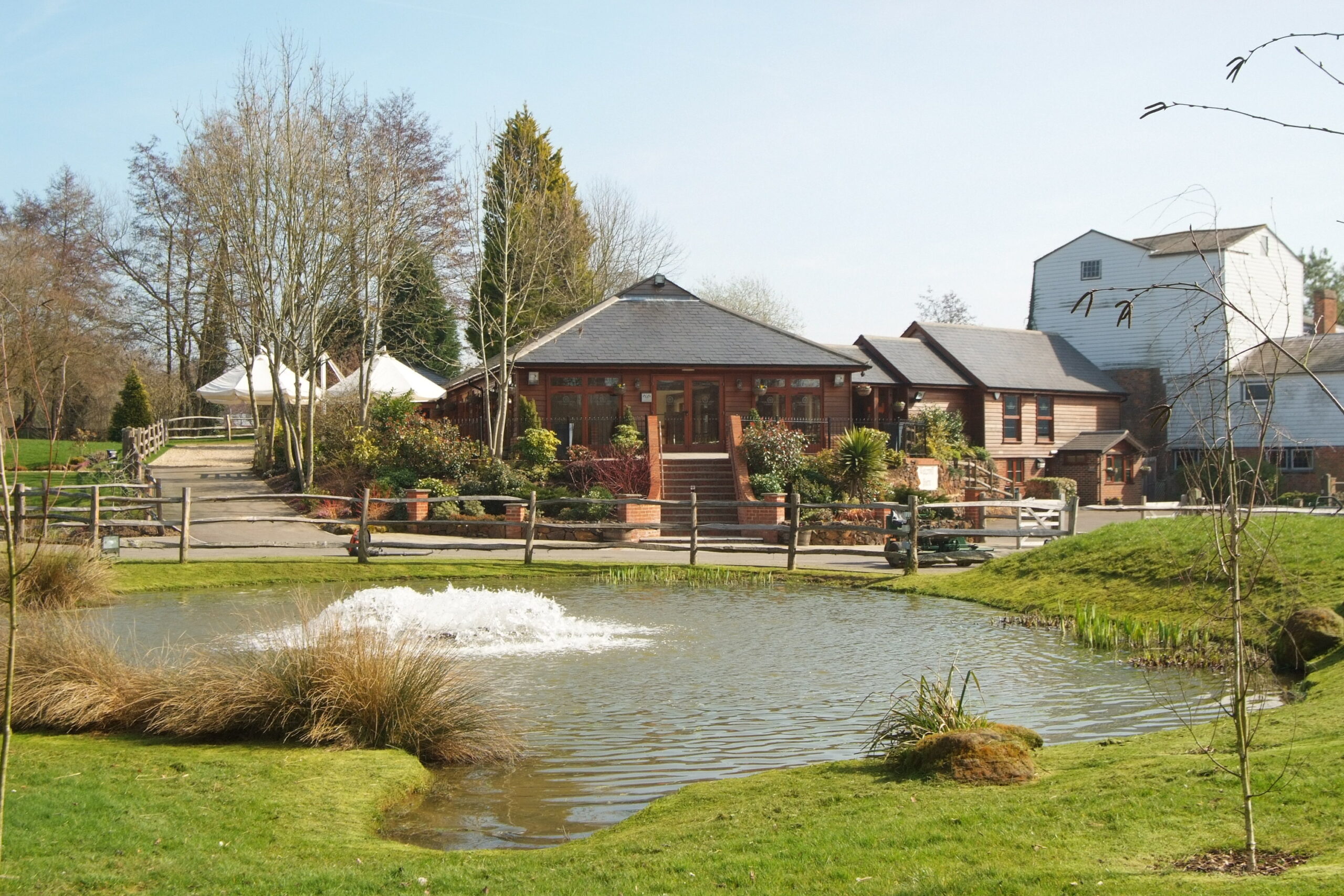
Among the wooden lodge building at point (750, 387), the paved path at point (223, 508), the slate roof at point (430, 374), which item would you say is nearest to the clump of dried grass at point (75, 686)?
the paved path at point (223, 508)

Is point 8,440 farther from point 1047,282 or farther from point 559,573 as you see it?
point 1047,282

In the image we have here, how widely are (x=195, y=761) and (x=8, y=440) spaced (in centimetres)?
3995

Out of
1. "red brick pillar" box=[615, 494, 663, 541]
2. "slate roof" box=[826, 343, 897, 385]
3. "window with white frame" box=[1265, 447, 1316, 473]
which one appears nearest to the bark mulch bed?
"red brick pillar" box=[615, 494, 663, 541]

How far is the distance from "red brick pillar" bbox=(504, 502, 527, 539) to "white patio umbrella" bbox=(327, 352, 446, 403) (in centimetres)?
1054

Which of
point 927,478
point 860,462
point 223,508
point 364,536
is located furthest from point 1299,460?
point 223,508

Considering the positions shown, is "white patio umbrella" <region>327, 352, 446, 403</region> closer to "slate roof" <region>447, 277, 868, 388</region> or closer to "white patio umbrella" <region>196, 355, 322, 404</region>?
"white patio umbrella" <region>196, 355, 322, 404</region>

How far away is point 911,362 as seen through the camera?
3944 centimetres

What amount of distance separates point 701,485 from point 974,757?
2271 centimetres

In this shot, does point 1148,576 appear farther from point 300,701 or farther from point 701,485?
point 701,485

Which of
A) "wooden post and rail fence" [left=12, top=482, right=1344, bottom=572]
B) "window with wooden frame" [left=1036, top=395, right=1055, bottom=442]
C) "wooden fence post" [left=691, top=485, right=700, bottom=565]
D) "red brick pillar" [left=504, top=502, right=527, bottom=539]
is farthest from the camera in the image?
"window with wooden frame" [left=1036, top=395, right=1055, bottom=442]

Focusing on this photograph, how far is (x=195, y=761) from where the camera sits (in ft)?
25.6

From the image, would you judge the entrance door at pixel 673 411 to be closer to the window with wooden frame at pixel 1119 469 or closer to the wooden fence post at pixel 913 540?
the wooden fence post at pixel 913 540

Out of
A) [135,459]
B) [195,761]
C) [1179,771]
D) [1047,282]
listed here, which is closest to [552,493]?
[135,459]

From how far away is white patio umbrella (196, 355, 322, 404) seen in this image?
4041 cm
